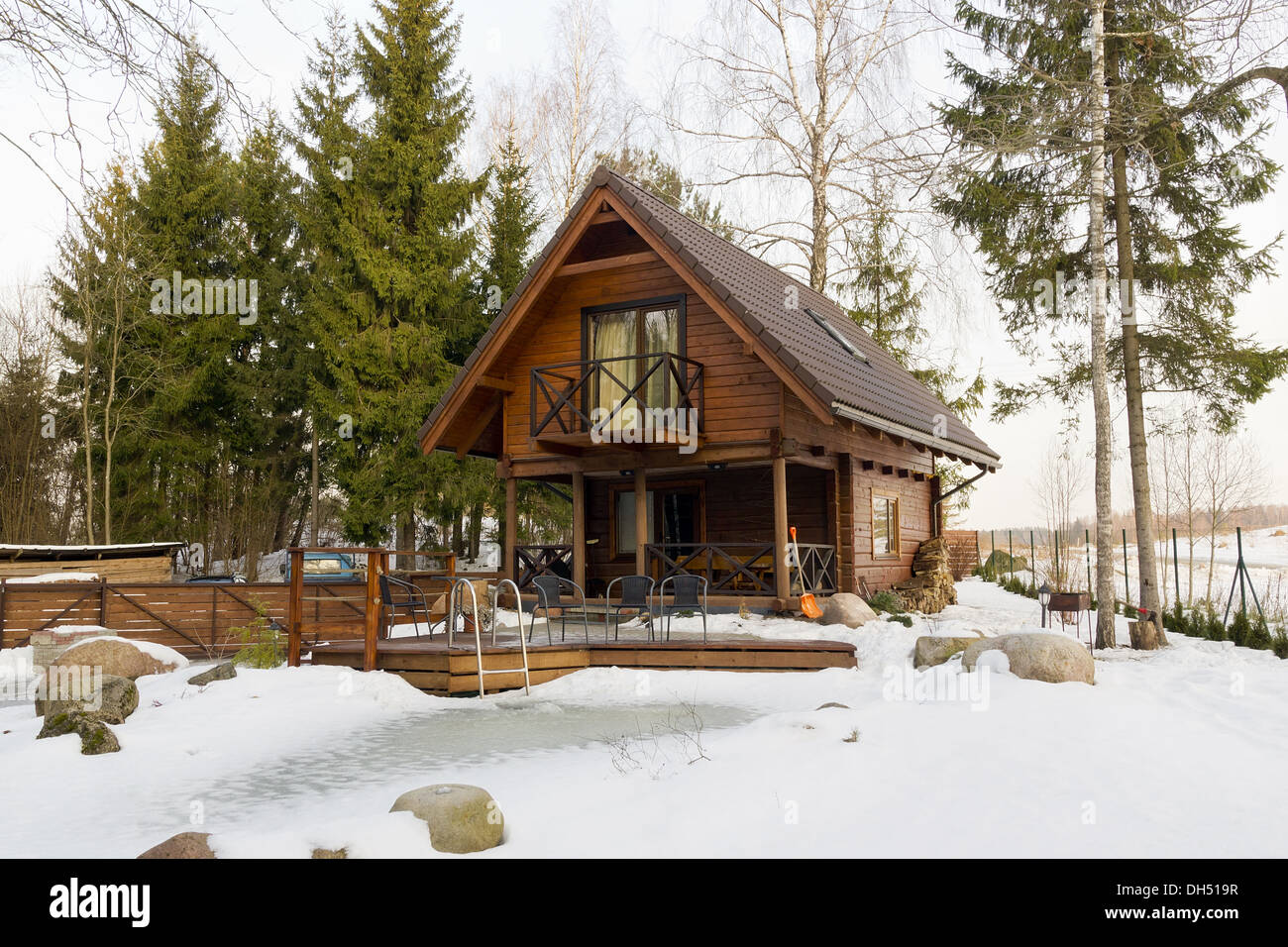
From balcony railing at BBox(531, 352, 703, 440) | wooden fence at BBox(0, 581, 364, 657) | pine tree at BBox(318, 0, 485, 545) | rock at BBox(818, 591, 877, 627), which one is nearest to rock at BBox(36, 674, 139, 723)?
wooden fence at BBox(0, 581, 364, 657)

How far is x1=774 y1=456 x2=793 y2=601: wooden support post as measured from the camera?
43.4 feet

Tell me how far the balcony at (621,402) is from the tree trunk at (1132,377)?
5.94 m

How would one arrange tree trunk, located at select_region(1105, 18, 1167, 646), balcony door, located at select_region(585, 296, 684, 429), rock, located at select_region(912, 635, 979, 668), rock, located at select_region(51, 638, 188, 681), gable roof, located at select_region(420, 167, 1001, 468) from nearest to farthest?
rock, located at select_region(51, 638, 188, 681), rock, located at select_region(912, 635, 979, 668), tree trunk, located at select_region(1105, 18, 1167, 646), gable roof, located at select_region(420, 167, 1001, 468), balcony door, located at select_region(585, 296, 684, 429)

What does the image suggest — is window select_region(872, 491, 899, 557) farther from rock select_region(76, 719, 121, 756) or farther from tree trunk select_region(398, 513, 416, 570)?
rock select_region(76, 719, 121, 756)

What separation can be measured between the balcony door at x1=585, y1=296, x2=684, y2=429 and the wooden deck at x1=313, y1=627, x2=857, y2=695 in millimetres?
4670

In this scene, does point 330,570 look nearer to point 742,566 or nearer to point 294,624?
point 742,566

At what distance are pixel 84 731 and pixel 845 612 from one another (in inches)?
344

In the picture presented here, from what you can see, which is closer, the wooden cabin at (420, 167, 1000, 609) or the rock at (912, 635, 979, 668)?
the rock at (912, 635, 979, 668)

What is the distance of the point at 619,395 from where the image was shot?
49.1 ft

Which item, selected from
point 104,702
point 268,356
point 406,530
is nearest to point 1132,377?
point 104,702

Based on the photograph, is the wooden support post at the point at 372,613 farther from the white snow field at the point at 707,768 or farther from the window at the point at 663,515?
the window at the point at 663,515

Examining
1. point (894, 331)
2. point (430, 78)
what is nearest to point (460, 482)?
point (430, 78)
